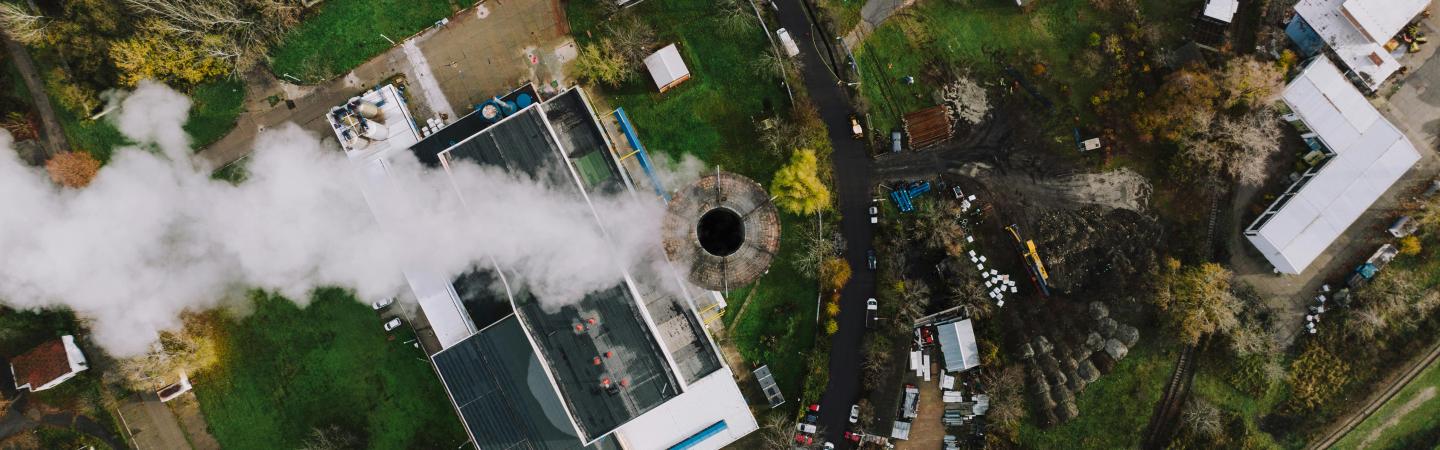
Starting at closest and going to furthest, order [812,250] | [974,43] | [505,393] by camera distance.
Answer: [505,393] < [812,250] < [974,43]

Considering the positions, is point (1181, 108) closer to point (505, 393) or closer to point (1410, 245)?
point (1410, 245)

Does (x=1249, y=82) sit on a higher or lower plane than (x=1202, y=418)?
higher

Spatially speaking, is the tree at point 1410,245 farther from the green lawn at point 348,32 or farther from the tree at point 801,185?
the green lawn at point 348,32

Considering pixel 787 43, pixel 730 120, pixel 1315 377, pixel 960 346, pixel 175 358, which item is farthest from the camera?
pixel 730 120

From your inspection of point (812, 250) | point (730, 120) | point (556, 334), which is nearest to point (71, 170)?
point (556, 334)

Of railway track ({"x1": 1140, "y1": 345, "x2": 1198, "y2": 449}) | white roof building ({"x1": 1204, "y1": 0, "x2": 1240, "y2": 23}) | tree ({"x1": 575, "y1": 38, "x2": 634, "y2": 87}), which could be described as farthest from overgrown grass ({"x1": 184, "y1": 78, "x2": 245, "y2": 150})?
railway track ({"x1": 1140, "y1": 345, "x2": 1198, "y2": 449})

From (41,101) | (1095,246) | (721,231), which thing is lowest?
(1095,246)

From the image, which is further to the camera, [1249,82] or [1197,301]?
[1197,301]
